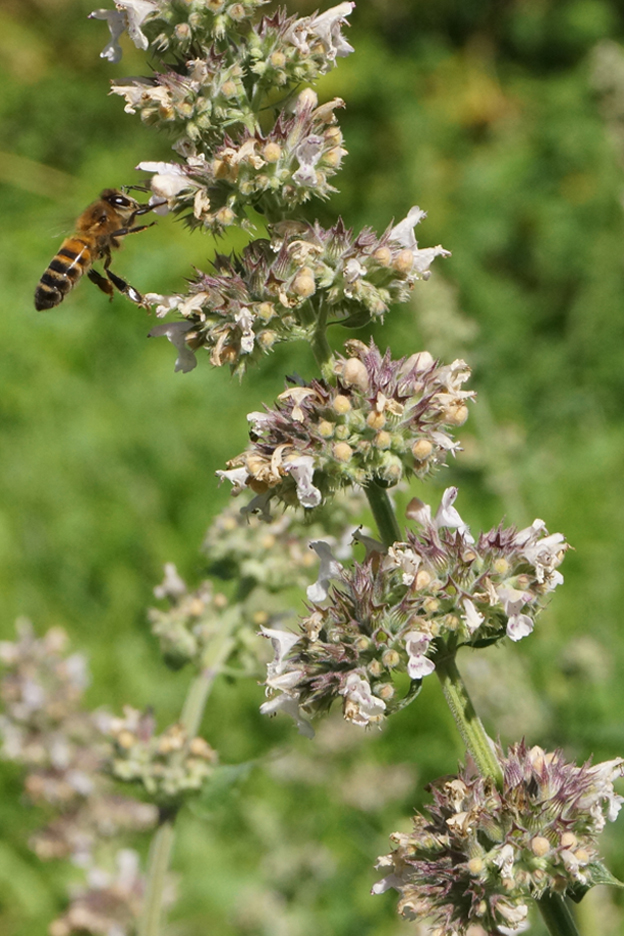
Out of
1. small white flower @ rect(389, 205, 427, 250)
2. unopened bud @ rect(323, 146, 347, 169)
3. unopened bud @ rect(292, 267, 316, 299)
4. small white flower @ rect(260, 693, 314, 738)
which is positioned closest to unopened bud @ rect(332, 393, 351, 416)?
unopened bud @ rect(292, 267, 316, 299)

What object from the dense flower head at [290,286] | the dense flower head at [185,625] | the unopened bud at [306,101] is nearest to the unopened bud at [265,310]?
the dense flower head at [290,286]

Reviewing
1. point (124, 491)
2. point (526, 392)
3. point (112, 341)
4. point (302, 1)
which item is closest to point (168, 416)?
point (124, 491)

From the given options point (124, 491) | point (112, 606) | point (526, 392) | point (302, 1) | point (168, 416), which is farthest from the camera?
point (302, 1)

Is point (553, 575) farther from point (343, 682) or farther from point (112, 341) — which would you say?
point (112, 341)

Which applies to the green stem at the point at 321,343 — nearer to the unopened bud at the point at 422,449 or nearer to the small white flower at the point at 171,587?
the unopened bud at the point at 422,449

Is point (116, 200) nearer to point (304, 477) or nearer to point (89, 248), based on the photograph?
point (89, 248)

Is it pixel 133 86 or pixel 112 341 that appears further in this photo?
pixel 112 341

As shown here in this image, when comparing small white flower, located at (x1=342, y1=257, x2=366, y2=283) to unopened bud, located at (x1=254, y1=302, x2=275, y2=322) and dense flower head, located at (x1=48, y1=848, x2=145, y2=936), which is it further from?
dense flower head, located at (x1=48, y1=848, x2=145, y2=936)

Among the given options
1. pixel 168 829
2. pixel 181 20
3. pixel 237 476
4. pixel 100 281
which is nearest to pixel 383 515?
pixel 237 476
